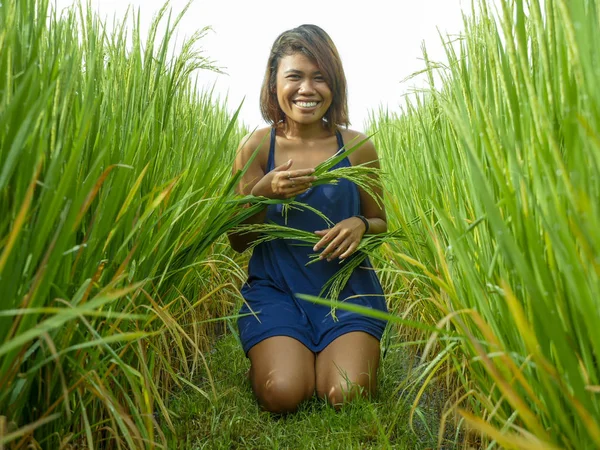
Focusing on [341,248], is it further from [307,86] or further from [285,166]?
[307,86]

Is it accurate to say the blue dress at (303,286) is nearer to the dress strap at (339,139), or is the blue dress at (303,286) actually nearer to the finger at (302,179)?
the dress strap at (339,139)

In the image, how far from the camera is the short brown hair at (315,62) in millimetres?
2223

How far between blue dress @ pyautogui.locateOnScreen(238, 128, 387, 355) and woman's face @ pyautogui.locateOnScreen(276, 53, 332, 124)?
0.20 metres

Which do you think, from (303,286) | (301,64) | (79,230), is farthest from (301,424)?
(301,64)

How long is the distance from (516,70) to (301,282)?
1.45 m

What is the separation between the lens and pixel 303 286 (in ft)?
7.13

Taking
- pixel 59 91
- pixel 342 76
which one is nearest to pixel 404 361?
pixel 342 76

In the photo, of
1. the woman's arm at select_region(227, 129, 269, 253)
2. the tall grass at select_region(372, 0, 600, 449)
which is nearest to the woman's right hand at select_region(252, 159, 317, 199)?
the woman's arm at select_region(227, 129, 269, 253)

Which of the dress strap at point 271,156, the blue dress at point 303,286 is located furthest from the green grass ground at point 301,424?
the dress strap at point 271,156

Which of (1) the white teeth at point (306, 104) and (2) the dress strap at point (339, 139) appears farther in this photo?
(2) the dress strap at point (339, 139)

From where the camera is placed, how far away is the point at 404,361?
2438 mm

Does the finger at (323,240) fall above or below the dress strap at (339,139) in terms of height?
below

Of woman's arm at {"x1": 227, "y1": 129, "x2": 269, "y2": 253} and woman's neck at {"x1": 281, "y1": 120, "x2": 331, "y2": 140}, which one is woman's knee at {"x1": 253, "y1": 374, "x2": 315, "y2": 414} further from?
woman's neck at {"x1": 281, "y1": 120, "x2": 331, "y2": 140}

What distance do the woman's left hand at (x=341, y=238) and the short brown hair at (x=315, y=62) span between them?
1.86 feet
